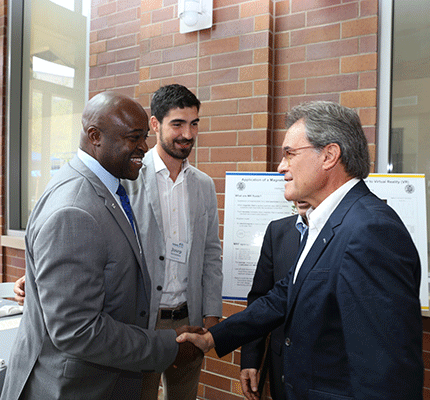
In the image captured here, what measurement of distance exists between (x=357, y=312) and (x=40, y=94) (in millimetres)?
3834

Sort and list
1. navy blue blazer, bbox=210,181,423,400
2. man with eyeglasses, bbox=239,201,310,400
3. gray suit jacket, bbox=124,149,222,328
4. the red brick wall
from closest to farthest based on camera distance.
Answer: navy blue blazer, bbox=210,181,423,400, man with eyeglasses, bbox=239,201,310,400, gray suit jacket, bbox=124,149,222,328, the red brick wall

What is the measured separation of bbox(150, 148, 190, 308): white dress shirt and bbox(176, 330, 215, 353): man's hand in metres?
0.33

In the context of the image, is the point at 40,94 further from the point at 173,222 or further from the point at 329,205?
the point at 329,205

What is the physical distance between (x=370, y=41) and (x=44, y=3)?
3.16 m

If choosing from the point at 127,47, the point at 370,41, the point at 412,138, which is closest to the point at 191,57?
the point at 127,47

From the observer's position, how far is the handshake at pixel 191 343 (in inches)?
57.9

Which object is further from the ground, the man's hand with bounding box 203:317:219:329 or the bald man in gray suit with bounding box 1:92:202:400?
the bald man in gray suit with bounding box 1:92:202:400

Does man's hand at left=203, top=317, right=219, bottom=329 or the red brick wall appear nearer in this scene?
man's hand at left=203, top=317, right=219, bottom=329

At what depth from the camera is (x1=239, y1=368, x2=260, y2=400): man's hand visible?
1.65 meters

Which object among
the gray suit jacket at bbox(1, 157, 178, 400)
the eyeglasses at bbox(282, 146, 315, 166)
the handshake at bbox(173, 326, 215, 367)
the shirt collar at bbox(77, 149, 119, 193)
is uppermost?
the eyeglasses at bbox(282, 146, 315, 166)

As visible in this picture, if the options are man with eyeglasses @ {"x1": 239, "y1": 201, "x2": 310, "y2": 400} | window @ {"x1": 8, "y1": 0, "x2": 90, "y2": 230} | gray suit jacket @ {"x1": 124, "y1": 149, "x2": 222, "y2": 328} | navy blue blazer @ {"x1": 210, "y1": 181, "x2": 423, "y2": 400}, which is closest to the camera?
navy blue blazer @ {"x1": 210, "y1": 181, "x2": 423, "y2": 400}

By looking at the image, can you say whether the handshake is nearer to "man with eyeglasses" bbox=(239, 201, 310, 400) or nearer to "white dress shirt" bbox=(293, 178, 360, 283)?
"man with eyeglasses" bbox=(239, 201, 310, 400)

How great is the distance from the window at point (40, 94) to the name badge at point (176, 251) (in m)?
2.24

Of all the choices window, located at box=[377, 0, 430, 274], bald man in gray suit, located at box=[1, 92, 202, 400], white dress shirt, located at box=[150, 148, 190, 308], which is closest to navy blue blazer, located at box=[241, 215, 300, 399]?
white dress shirt, located at box=[150, 148, 190, 308]
